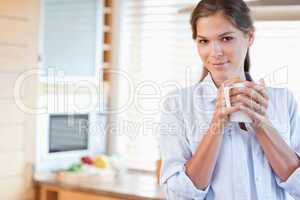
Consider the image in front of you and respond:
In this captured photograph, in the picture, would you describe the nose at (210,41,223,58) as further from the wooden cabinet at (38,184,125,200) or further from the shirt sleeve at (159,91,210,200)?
the wooden cabinet at (38,184,125,200)

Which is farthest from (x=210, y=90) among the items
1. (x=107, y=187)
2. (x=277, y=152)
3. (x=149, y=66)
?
(x=149, y=66)

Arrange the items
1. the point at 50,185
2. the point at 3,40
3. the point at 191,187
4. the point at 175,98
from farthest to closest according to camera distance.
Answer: the point at 50,185 → the point at 3,40 → the point at 175,98 → the point at 191,187

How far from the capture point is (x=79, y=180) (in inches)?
92.2

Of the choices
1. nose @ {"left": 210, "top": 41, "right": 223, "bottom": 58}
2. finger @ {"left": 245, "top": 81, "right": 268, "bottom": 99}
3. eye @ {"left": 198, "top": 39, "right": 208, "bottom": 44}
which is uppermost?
eye @ {"left": 198, "top": 39, "right": 208, "bottom": 44}

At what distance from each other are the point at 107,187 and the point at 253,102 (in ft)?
4.26

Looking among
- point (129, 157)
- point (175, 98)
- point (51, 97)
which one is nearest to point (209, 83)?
point (175, 98)

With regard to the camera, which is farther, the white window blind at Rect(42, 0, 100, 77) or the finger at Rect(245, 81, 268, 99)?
the white window blind at Rect(42, 0, 100, 77)

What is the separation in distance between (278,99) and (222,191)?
0.25 metres

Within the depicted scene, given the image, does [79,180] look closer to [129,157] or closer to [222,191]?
[129,157]

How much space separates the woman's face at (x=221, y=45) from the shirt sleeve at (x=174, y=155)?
0.12 meters

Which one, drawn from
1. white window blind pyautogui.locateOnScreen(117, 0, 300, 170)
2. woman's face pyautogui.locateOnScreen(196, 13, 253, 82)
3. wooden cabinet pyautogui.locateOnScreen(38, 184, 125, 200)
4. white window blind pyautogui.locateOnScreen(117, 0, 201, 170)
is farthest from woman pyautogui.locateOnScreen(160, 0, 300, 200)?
white window blind pyautogui.locateOnScreen(117, 0, 201, 170)

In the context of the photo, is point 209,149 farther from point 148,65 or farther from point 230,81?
point 148,65

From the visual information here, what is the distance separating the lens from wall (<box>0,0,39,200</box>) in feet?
7.01

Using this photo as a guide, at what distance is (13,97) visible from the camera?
2.18m
